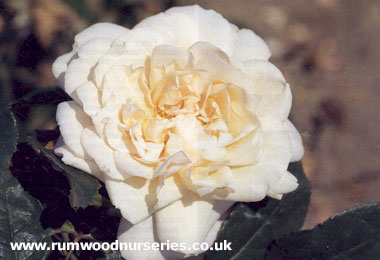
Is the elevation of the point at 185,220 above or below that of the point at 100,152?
below

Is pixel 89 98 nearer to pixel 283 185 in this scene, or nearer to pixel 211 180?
pixel 211 180

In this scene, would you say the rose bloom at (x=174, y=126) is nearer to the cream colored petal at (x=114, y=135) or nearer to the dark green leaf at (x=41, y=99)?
the cream colored petal at (x=114, y=135)

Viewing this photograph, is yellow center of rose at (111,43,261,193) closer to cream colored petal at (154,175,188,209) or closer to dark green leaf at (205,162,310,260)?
cream colored petal at (154,175,188,209)

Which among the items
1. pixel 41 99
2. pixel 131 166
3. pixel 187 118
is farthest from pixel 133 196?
pixel 41 99

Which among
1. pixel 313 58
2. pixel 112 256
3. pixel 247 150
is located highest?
pixel 247 150

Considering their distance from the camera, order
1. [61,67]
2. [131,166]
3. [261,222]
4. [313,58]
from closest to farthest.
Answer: [131,166] < [61,67] < [261,222] < [313,58]

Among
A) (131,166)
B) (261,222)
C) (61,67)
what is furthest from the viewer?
(261,222)

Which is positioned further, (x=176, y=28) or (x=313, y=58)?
(x=313, y=58)
